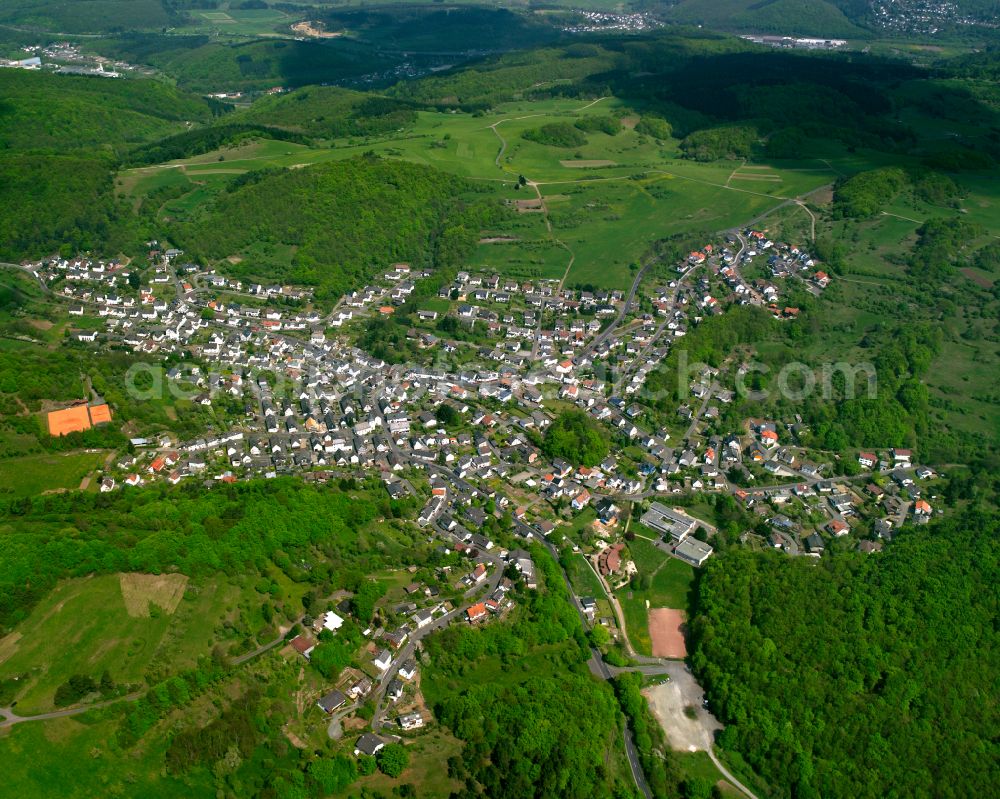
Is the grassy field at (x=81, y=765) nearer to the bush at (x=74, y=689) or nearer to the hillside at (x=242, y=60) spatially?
the bush at (x=74, y=689)

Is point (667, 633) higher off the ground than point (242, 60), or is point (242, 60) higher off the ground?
point (242, 60)

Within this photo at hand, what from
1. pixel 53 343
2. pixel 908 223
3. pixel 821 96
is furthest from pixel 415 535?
pixel 821 96

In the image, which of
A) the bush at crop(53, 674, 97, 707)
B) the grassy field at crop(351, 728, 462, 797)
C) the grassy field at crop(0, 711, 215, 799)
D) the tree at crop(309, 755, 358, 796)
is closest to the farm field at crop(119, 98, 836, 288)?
the grassy field at crop(351, 728, 462, 797)

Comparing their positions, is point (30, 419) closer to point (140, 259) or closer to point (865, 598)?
point (140, 259)

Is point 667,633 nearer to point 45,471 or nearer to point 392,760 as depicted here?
point 392,760

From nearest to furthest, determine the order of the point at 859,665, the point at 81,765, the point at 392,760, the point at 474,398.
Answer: the point at 81,765 → the point at 392,760 → the point at 859,665 → the point at 474,398

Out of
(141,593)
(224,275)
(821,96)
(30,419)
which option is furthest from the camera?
(821,96)

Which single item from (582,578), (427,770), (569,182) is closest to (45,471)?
(427,770)
